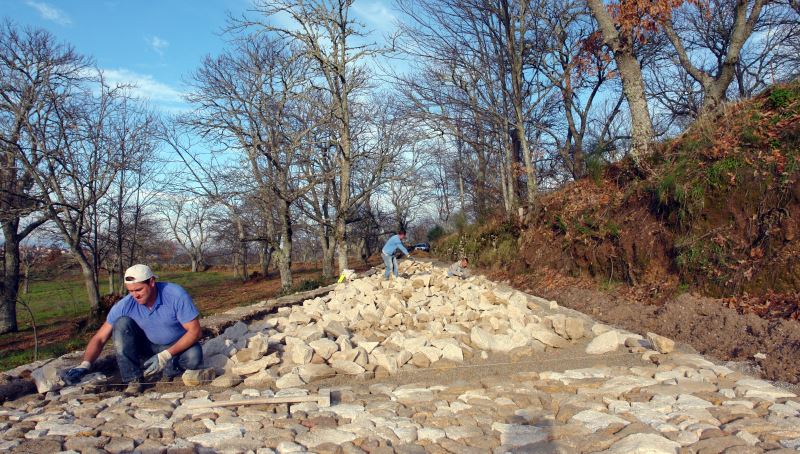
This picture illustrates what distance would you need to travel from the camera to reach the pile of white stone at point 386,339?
16.4 feet

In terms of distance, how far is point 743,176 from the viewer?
664cm

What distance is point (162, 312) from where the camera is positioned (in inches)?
188

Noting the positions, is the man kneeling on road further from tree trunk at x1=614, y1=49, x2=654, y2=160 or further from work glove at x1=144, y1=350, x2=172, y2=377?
tree trunk at x1=614, y1=49, x2=654, y2=160

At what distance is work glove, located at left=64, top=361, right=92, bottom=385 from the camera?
459 centimetres

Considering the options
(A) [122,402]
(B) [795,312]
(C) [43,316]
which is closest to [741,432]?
(B) [795,312]

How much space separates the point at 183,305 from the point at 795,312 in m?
5.33

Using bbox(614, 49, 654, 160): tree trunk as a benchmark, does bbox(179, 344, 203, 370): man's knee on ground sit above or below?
below

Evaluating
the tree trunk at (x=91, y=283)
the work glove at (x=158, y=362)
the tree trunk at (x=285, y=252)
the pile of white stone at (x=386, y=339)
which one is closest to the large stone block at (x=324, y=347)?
the pile of white stone at (x=386, y=339)

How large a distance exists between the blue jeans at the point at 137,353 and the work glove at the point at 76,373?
25 cm

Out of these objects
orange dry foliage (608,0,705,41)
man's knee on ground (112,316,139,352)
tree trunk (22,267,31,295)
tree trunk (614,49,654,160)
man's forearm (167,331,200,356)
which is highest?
orange dry foliage (608,0,705,41)

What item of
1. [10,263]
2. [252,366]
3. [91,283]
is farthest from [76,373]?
[10,263]

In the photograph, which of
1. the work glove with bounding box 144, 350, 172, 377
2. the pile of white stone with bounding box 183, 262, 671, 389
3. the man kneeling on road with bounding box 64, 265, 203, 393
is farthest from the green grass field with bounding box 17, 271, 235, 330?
the work glove with bounding box 144, 350, 172, 377

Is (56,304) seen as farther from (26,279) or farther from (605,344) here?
(605,344)

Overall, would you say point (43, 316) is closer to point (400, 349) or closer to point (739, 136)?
point (400, 349)
